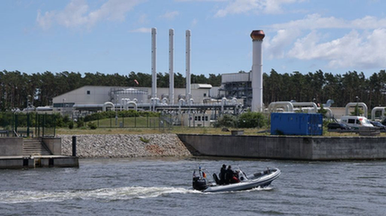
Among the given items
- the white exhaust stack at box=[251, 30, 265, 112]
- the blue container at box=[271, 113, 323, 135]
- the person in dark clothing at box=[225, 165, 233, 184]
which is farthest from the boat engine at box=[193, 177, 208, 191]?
the white exhaust stack at box=[251, 30, 265, 112]

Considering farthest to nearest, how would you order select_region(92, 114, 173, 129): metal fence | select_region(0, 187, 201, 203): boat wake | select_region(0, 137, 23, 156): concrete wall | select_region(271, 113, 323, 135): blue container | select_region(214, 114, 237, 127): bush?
select_region(214, 114, 237, 127): bush → select_region(92, 114, 173, 129): metal fence → select_region(271, 113, 323, 135): blue container → select_region(0, 137, 23, 156): concrete wall → select_region(0, 187, 201, 203): boat wake

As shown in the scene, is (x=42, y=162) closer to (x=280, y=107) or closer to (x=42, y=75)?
(x=280, y=107)

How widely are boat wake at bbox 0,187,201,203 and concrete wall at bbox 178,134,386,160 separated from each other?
2433cm

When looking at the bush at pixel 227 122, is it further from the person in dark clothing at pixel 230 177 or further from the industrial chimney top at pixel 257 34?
the person in dark clothing at pixel 230 177

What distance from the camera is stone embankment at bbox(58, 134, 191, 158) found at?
6184 cm

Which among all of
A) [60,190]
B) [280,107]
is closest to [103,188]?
[60,190]

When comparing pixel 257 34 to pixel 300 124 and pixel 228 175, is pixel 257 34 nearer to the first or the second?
pixel 300 124

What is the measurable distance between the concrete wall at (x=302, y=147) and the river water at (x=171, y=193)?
27.2ft

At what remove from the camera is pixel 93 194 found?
36.1 meters

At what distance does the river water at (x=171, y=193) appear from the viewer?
107 feet

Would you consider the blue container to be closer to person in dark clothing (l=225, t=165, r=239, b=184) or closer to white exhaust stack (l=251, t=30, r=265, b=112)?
person in dark clothing (l=225, t=165, r=239, b=184)

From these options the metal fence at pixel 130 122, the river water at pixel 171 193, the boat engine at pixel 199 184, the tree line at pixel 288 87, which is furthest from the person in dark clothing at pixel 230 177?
the tree line at pixel 288 87

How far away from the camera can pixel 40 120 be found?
56969mm

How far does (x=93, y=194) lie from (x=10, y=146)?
58.2 feet
